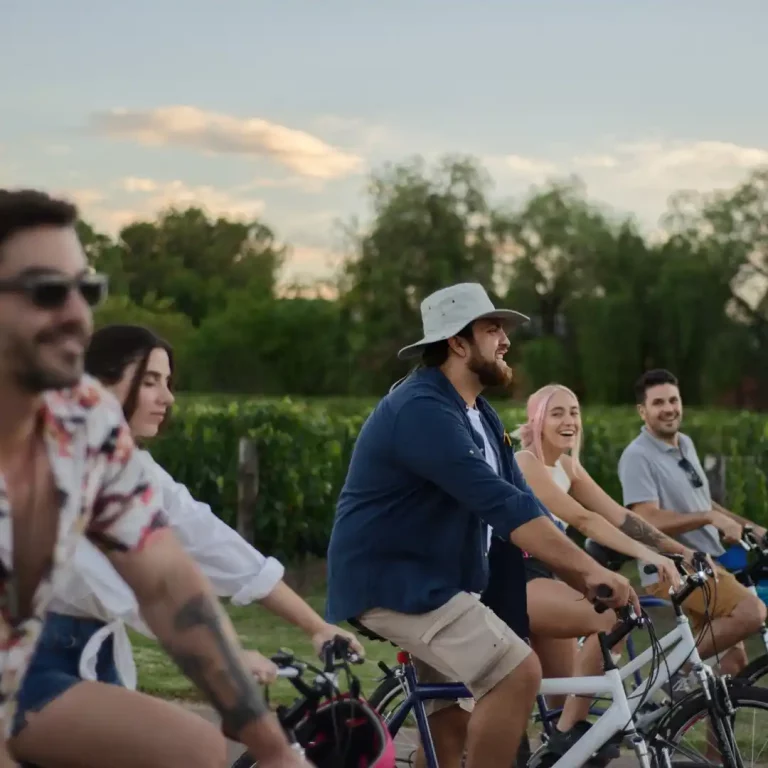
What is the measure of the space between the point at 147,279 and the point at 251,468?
290 feet

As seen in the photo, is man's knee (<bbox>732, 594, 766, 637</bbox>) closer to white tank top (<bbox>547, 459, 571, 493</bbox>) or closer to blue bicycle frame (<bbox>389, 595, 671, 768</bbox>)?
white tank top (<bbox>547, 459, 571, 493</bbox>)

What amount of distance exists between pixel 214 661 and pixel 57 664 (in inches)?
27.2

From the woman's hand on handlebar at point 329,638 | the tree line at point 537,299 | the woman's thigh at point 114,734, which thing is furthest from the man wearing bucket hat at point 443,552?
the tree line at point 537,299

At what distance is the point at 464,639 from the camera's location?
4.26 meters

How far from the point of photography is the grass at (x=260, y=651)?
824cm

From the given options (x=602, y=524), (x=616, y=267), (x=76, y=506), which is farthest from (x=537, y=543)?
(x=616, y=267)

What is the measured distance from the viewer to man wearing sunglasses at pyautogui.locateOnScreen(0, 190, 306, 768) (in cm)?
186

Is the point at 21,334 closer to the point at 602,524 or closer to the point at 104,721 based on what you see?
the point at 104,721

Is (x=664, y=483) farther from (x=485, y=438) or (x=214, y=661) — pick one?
(x=214, y=661)

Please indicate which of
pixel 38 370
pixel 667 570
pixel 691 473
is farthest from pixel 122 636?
pixel 691 473

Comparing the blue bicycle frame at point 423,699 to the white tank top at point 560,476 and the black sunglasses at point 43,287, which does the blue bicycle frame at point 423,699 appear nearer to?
the white tank top at point 560,476

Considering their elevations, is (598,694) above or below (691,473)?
below

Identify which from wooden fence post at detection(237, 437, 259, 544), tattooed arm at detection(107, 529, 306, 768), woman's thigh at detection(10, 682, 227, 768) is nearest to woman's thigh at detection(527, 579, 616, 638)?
woman's thigh at detection(10, 682, 227, 768)

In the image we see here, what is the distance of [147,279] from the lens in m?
102
